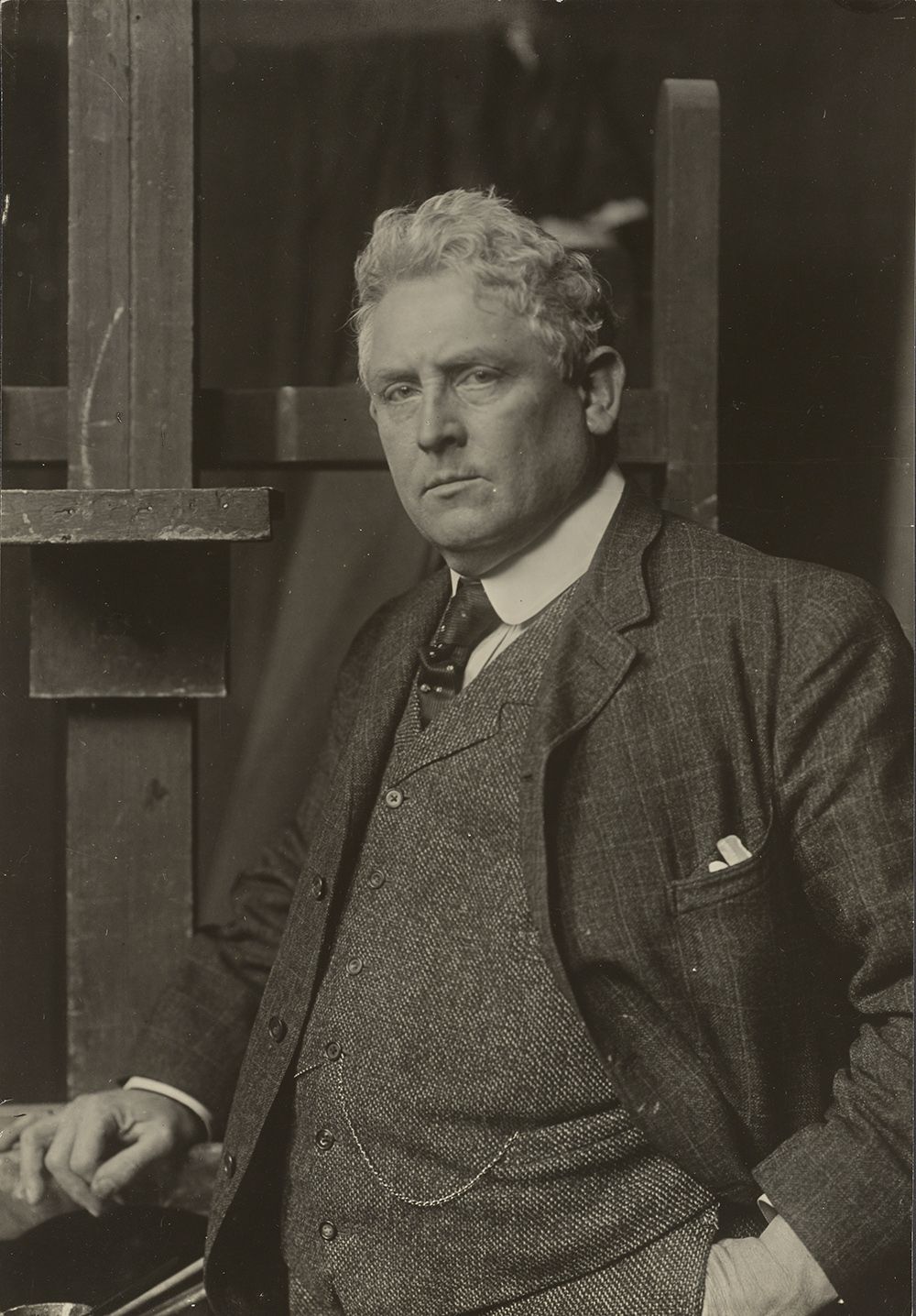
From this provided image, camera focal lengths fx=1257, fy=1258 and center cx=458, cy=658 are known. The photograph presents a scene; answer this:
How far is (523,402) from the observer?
1490 millimetres

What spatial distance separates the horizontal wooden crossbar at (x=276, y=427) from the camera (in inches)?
66.8

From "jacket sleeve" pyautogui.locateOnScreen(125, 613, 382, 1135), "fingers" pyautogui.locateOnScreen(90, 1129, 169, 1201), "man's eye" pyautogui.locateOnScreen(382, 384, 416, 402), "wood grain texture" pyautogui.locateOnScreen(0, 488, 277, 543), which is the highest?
"man's eye" pyautogui.locateOnScreen(382, 384, 416, 402)

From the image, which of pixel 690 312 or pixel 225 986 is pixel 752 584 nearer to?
pixel 690 312

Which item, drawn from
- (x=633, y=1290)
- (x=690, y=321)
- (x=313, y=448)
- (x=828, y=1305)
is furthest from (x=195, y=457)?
(x=828, y=1305)

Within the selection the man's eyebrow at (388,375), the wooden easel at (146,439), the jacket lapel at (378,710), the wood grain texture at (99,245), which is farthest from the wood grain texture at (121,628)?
the man's eyebrow at (388,375)

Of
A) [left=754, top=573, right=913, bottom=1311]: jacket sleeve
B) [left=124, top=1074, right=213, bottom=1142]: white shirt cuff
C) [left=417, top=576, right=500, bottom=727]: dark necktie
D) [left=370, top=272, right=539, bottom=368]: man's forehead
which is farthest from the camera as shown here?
[left=124, top=1074, right=213, bottom=1142]: white shirt cuff

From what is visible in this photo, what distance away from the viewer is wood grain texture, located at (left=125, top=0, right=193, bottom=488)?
5.54ft

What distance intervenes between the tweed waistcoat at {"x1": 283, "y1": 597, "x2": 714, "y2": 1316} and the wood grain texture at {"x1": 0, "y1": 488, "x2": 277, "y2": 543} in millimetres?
350

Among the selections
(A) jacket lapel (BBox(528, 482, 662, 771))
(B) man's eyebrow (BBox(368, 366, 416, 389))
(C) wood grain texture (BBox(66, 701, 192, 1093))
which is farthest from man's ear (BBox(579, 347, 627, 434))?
(C) wood grain texture (BBox(66, 701, 192, 1093))

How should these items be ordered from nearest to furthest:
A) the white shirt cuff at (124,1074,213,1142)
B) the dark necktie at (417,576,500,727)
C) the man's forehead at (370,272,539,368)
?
the man's forehead at (370,272,539,368) < the dark necktie at (417,576,500,727) < the white shirt cuff at (124,1074,213,1142)

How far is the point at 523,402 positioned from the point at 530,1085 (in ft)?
2.55

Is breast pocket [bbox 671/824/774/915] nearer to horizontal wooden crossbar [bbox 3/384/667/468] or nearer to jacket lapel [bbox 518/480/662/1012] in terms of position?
jacket lapel [bbox 518/480/662/1012]

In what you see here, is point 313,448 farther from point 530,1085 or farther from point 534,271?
point 530,1085

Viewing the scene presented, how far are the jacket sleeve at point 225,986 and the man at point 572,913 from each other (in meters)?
0.11
